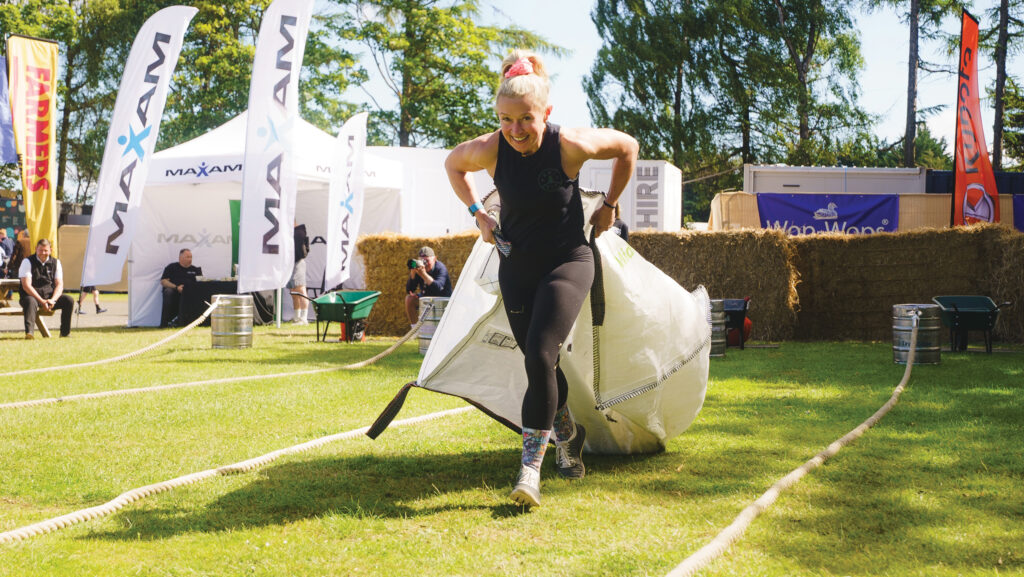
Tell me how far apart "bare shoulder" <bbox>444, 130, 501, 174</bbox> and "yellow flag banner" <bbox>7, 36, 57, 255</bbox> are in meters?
11.8

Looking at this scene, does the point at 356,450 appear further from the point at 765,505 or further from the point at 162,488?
the point at 765,505

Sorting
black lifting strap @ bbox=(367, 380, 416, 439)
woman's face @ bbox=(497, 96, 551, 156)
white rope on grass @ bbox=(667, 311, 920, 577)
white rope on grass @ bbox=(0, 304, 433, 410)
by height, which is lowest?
white rope on grass @ bbox=(0, 304, 433, 410)

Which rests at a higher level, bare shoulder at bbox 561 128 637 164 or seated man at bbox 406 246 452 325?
bare shoulder at bbox 561 128 637 164

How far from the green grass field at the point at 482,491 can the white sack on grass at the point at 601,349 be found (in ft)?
1.13

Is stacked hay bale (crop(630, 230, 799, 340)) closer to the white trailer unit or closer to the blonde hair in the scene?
the white trailer unit

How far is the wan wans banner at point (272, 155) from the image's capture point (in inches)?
467

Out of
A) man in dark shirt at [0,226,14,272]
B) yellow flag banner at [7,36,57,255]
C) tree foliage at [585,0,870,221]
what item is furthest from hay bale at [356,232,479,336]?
tree foliage at [585,0,870,221]

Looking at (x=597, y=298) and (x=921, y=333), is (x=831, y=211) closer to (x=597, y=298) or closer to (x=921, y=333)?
(x=921, y=333)

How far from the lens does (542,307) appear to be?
3.43 metres

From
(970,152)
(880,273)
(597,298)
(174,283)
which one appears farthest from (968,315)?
(174,283)

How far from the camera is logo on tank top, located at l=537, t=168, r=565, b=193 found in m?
3.44

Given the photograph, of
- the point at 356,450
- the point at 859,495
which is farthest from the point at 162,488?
the point at 859,495

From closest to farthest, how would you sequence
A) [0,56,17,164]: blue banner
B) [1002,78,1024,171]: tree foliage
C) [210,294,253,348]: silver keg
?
[210,294,253,348]: silver keg
[0,56,17,164]: blue banner
[1002,78,1024,171]: tree foliage

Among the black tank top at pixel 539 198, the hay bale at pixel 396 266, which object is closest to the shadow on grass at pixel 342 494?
the black tank top at pixel 539 198
